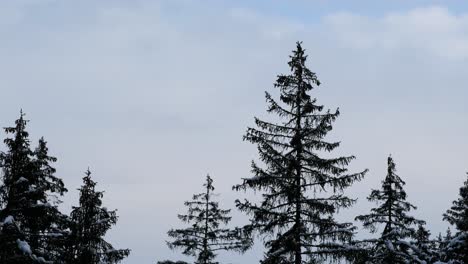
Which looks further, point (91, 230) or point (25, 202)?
point (91, 230)

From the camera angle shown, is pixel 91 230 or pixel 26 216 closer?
pixel 26 216

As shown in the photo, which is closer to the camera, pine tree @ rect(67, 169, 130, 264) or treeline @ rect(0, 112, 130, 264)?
treeline @ rect(0, 112, 130, 264)

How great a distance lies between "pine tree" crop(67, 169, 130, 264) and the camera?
22891 millimetres

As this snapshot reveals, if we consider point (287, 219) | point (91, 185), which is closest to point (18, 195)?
point (91, 185)

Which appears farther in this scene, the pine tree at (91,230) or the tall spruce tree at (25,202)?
the pine tree at (91,230)

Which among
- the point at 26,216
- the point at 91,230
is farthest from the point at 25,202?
the point at 91,230

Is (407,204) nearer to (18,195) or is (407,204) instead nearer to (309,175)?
(309,175)

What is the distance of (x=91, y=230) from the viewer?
77.3 feet

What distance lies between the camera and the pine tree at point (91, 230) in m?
22.9

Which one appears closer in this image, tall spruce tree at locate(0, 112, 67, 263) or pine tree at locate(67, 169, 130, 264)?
tall spruce tree at locate(0, 112, 67, 263)

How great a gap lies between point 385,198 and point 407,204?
1278 mm

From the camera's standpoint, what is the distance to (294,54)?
21938mm

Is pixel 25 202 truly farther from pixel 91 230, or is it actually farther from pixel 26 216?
pixel 91 230

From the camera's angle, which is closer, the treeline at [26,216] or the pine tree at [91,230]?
the treeline at [26,216]
